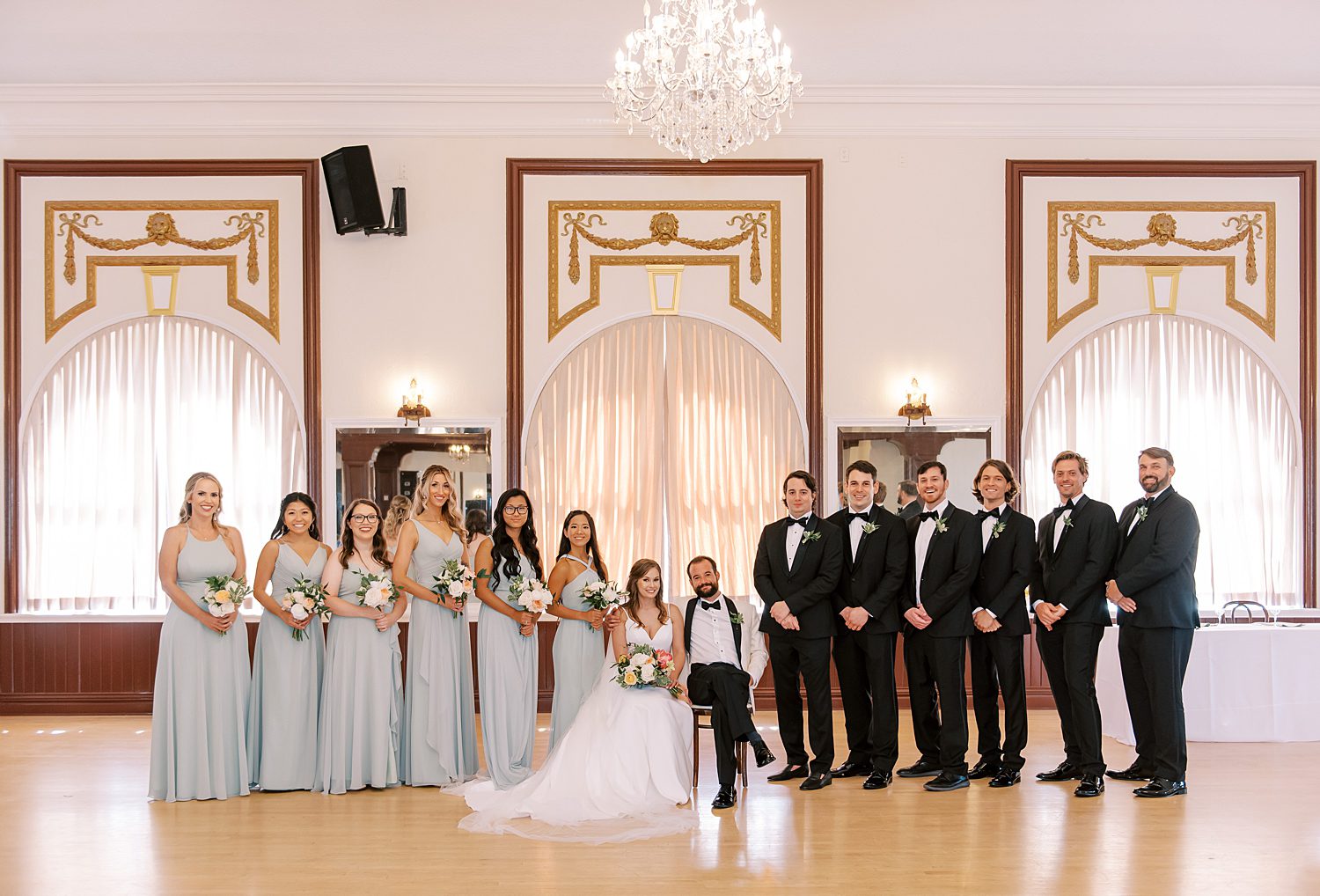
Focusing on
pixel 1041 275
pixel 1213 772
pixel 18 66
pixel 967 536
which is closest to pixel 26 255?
pixel 18 66

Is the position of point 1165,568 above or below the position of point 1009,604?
above

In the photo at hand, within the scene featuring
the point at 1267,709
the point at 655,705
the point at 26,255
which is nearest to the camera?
the point at 655,705

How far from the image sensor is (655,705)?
6.38 meters

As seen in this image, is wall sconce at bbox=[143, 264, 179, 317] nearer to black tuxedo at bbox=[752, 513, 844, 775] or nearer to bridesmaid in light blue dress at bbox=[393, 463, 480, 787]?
bridesmaid in light blue dress at bbox=[393, 463, 480, 787]

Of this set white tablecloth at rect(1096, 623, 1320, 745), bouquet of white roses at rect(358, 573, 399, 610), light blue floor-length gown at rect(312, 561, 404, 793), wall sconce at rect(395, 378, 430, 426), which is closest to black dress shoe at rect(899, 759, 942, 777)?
white tablecloth at rect(1096, 623, 1320, 745)

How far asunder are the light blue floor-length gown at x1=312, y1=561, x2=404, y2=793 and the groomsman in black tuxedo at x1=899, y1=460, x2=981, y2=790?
3140mm

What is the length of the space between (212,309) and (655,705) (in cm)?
574

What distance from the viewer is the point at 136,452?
9.69 m

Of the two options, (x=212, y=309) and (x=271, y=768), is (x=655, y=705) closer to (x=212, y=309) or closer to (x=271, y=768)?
(x=271, y=768)

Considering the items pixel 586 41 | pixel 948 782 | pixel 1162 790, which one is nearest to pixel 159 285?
pixel 586 41

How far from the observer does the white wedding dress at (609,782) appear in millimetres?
5879

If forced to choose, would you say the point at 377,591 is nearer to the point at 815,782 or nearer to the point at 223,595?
the point at 223,595

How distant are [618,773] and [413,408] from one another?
4435 millimetres

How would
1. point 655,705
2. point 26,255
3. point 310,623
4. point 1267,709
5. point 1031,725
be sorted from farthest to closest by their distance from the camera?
point 26,255 → point 1031,725 → point 1267,709 → point 310,623 → point 655,705
